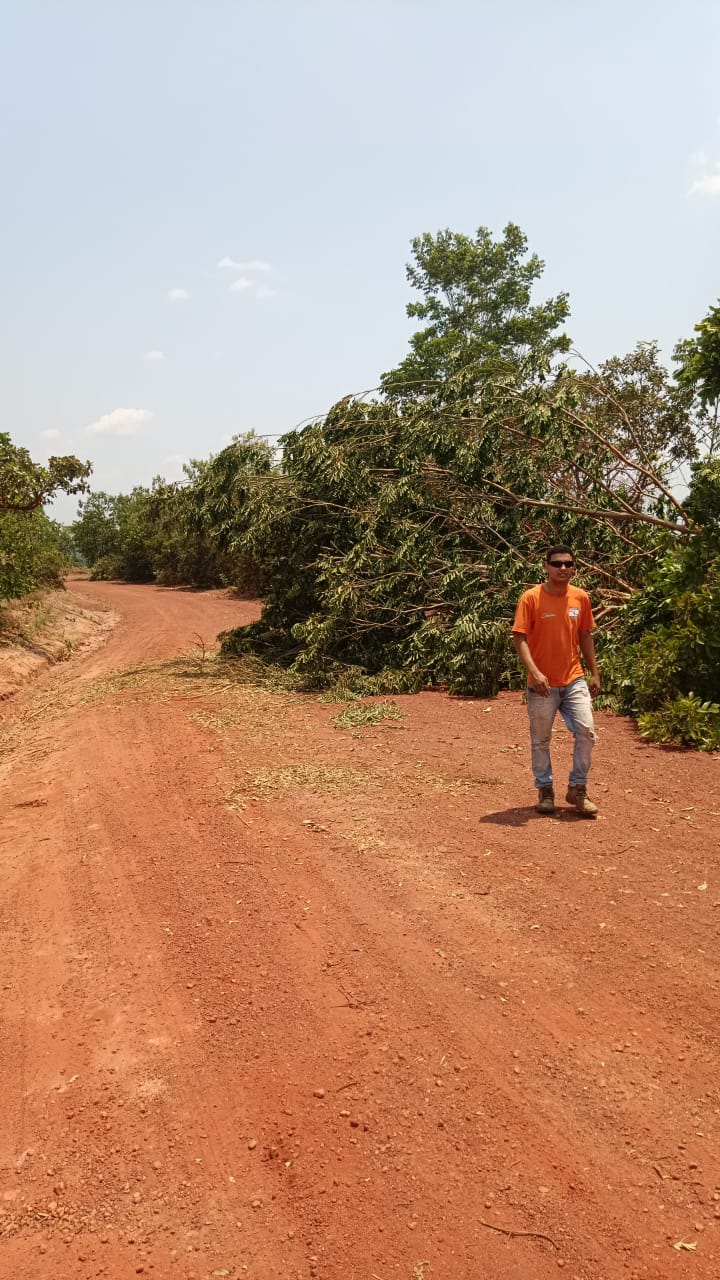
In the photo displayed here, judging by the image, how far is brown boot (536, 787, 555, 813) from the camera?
5805 mm

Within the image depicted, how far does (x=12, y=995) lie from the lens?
13.0ft

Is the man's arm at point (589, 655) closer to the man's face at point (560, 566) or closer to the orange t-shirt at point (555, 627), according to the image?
the orange t-shirt at point (555, 627)

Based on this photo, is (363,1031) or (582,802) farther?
(582,802)

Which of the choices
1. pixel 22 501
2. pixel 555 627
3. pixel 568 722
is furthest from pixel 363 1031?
pixel 22 501

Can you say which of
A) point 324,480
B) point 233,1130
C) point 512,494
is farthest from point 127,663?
point 233,1130

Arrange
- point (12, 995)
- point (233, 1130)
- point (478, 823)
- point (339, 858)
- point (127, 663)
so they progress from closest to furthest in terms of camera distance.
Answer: point (233, 1130)
point (12, 995)
point (339, 858)
point (478, 823)
point (127, 663)

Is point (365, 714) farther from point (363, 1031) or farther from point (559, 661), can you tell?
point (363, 1031)

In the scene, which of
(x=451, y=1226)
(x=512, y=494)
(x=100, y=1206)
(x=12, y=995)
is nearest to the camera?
(x=451, y=1226)

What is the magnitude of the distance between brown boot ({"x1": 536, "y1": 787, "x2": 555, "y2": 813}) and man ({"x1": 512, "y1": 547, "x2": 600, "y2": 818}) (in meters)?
0.02

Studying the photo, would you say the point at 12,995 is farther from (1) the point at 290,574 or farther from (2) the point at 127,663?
(2) the point at 127,663

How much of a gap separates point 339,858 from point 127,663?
10519 millimetres

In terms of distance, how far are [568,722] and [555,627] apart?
2.11 feet

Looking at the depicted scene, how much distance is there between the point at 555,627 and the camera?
567 cm

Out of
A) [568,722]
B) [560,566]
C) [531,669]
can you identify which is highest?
[560,566]
